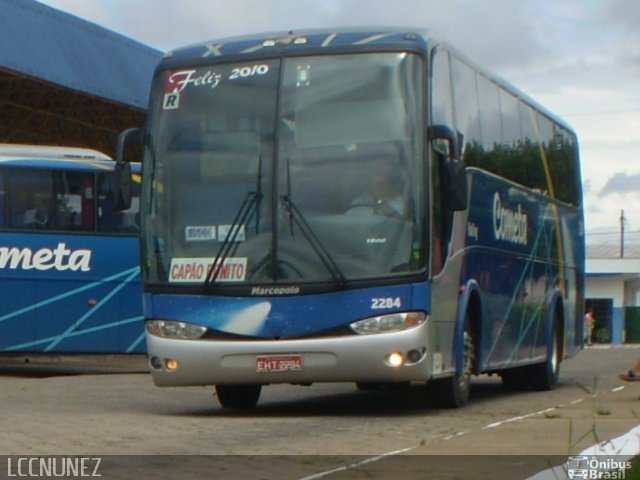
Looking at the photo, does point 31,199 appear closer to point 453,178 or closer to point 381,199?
point 453,178

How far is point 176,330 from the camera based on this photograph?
14.4 meters

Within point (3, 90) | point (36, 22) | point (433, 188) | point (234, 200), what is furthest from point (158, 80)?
point (3, 90)

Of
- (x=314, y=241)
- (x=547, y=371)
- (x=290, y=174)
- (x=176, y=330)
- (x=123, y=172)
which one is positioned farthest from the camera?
(x=547, y=371)

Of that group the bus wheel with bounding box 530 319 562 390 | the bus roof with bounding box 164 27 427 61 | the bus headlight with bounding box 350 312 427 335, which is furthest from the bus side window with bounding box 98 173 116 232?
the bus headlight with bounding box 350 312 427 335

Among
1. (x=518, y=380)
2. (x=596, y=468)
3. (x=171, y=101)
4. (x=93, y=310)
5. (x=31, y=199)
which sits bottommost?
(x=596, y=468)

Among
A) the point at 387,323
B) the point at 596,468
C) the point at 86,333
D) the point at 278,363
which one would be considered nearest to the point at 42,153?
the point at 86,333

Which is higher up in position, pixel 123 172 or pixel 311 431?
pixel 123 172

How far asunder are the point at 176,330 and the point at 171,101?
2251 millimetres

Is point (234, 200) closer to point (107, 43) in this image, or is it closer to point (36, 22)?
point (36, 22)

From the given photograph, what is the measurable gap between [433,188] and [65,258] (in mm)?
11450

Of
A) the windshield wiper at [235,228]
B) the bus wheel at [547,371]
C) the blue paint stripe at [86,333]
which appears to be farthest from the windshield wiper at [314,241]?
the blue paint stripe at [86,333]

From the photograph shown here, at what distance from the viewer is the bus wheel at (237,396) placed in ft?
52.8

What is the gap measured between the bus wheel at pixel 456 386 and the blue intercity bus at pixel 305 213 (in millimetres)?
37

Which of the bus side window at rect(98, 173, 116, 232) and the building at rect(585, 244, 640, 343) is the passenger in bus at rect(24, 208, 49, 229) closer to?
the bus side window at rect(98, 173, 116, 232)
